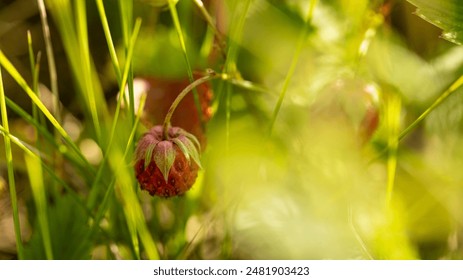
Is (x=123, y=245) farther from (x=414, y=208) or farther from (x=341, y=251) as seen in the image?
(x=414, y=208)

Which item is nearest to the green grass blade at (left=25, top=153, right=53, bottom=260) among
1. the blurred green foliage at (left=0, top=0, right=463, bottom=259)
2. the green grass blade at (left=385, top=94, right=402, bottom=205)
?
the blurred green foliage at (left=0, top=0, right=463, bottom=259)

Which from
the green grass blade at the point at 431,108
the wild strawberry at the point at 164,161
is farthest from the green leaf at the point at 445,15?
the wild strawberry at the point at 164,161

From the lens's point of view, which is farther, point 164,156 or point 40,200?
point 40,200

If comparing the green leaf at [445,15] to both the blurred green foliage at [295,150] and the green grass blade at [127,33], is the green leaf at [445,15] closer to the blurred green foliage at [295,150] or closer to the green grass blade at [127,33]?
the blurred green foliage at [295,150]

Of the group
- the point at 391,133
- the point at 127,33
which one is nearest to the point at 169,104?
the point at 127,33

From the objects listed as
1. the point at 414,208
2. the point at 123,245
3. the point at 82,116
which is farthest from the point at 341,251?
the point at 82,116

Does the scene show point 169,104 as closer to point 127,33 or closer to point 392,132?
point 127,33

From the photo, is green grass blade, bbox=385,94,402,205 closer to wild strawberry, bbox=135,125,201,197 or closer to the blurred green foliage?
the blurred green foliage
